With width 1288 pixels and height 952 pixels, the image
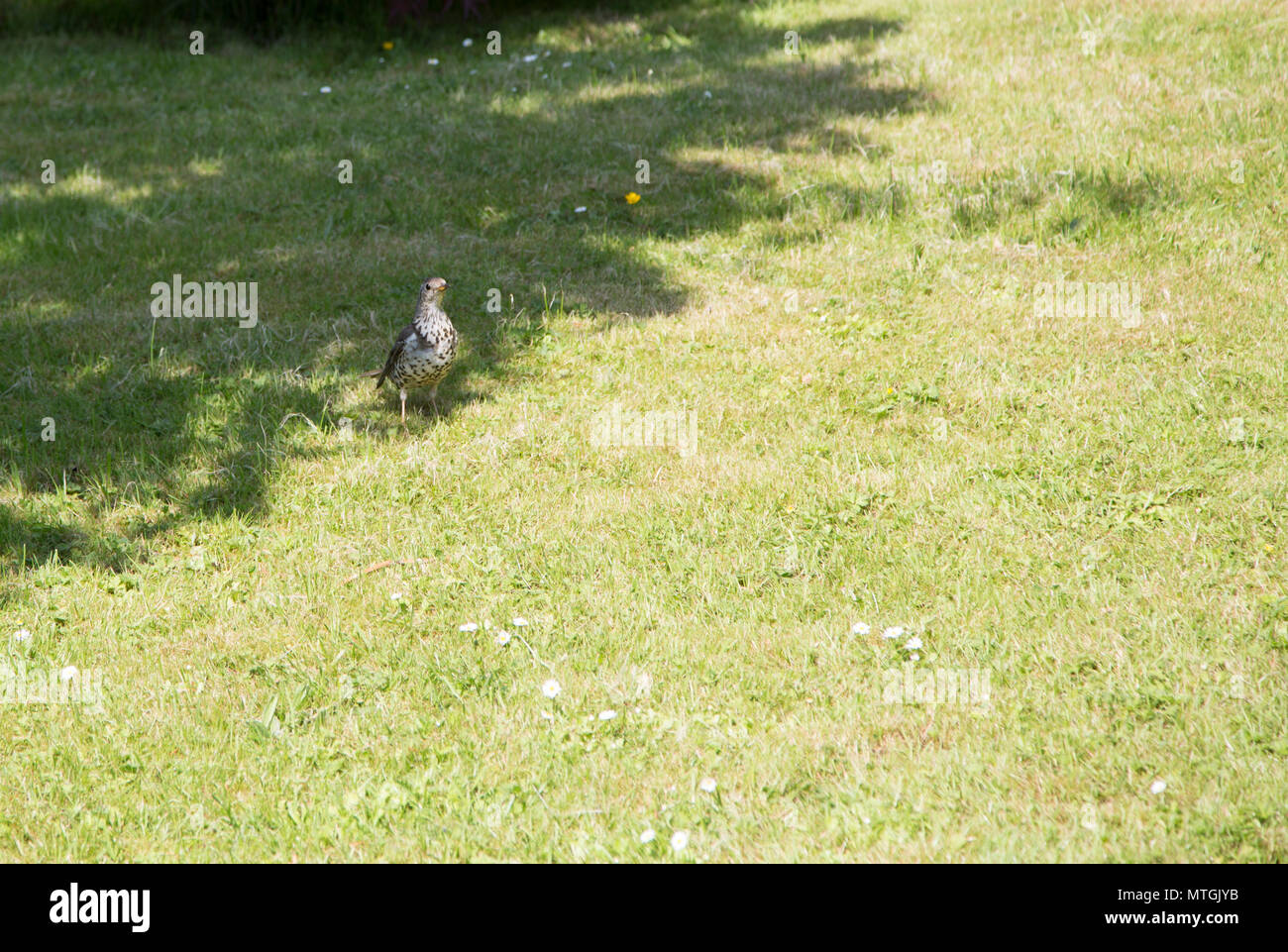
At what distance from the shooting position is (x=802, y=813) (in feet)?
12.4

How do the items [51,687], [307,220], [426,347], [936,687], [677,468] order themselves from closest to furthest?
[936,687], [51,687], [677,468], [426,347], [307,220]

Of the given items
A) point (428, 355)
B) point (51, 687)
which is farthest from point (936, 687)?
point (51, 687)

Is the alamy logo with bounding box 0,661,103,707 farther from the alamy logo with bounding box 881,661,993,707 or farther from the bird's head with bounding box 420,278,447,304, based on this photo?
the alamy logo with bounding box 881,661,993,707

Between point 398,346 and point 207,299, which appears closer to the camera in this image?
point 398,346

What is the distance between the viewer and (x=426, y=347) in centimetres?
598

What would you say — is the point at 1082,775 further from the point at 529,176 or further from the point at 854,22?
the point at 854,22

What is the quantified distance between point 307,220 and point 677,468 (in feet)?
14.5

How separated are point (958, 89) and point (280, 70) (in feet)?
21.9

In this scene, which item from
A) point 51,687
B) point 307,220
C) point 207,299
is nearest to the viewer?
point 51,687

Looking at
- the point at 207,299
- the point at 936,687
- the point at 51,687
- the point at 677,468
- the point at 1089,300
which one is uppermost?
the point at 1089,300

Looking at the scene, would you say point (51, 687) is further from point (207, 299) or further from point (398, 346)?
point (207, 299)

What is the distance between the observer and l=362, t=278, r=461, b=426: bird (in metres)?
5.99

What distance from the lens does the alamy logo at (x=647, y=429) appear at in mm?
6078

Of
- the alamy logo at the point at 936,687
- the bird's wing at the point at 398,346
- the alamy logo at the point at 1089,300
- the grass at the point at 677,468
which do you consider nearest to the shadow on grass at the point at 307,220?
the grass at the point at 677,468
